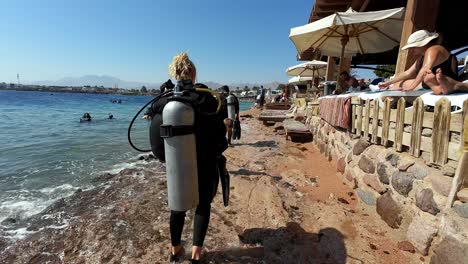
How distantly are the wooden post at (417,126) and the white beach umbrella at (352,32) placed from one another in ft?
11.5

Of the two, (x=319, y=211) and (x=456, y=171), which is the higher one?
(x=456, y=171)

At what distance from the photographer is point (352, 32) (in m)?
7.36

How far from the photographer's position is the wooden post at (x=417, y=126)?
9.85ft

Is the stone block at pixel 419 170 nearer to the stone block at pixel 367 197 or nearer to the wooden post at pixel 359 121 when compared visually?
the stone block at pixel 367 197

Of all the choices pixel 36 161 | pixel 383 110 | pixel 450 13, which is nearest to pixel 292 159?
pixel 383 110

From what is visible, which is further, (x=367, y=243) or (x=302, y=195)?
(x=302, y=195)

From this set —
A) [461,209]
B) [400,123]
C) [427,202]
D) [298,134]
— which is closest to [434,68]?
[400,123]

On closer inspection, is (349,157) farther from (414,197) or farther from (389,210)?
(414,197)

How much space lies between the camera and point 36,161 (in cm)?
875

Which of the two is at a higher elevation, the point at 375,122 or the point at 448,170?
the point at 375,122

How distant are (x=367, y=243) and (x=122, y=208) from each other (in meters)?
3.43

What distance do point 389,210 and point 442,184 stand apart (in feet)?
3.11

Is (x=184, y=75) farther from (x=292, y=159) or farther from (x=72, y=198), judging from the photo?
(x=292, y=159)

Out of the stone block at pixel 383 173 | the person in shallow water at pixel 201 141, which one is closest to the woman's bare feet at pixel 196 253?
the person in shallow water at pixel 201 141
